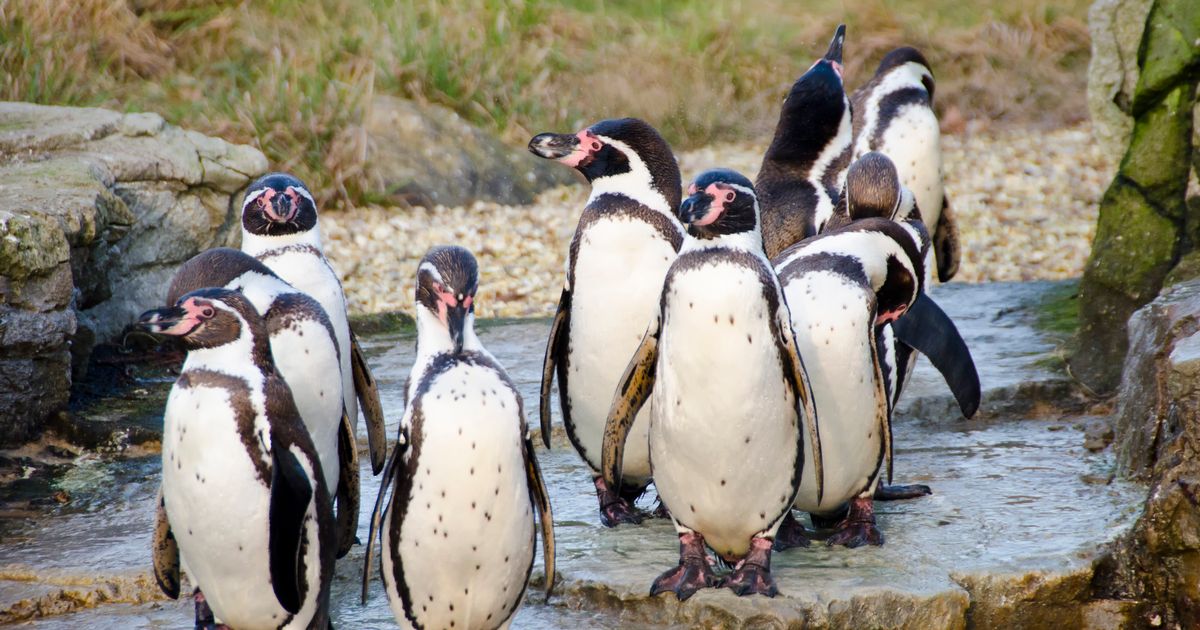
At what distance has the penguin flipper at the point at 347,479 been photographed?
390cm

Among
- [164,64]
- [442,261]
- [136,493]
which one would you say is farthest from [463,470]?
[164,64]

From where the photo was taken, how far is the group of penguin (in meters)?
3.29

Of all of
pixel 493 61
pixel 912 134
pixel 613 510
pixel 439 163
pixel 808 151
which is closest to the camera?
pixel 613 510

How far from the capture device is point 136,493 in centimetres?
477

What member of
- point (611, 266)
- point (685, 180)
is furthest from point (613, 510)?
point (685, 180)

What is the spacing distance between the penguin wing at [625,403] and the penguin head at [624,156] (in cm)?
58

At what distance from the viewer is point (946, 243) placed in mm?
6266

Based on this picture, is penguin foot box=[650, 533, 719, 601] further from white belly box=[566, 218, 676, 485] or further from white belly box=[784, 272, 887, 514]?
white belly box=[566, 218, 676, 485]

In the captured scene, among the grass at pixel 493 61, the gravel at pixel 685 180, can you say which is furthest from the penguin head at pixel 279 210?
the grass at pixel 493 61

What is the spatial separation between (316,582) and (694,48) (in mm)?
9946

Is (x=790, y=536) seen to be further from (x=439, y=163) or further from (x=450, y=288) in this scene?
(x=439, y=163)

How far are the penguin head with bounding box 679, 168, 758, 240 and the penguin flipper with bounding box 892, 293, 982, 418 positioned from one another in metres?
1.10

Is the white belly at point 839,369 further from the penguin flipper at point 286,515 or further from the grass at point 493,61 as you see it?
the grass at point 493,61

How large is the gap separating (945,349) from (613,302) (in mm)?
1121
